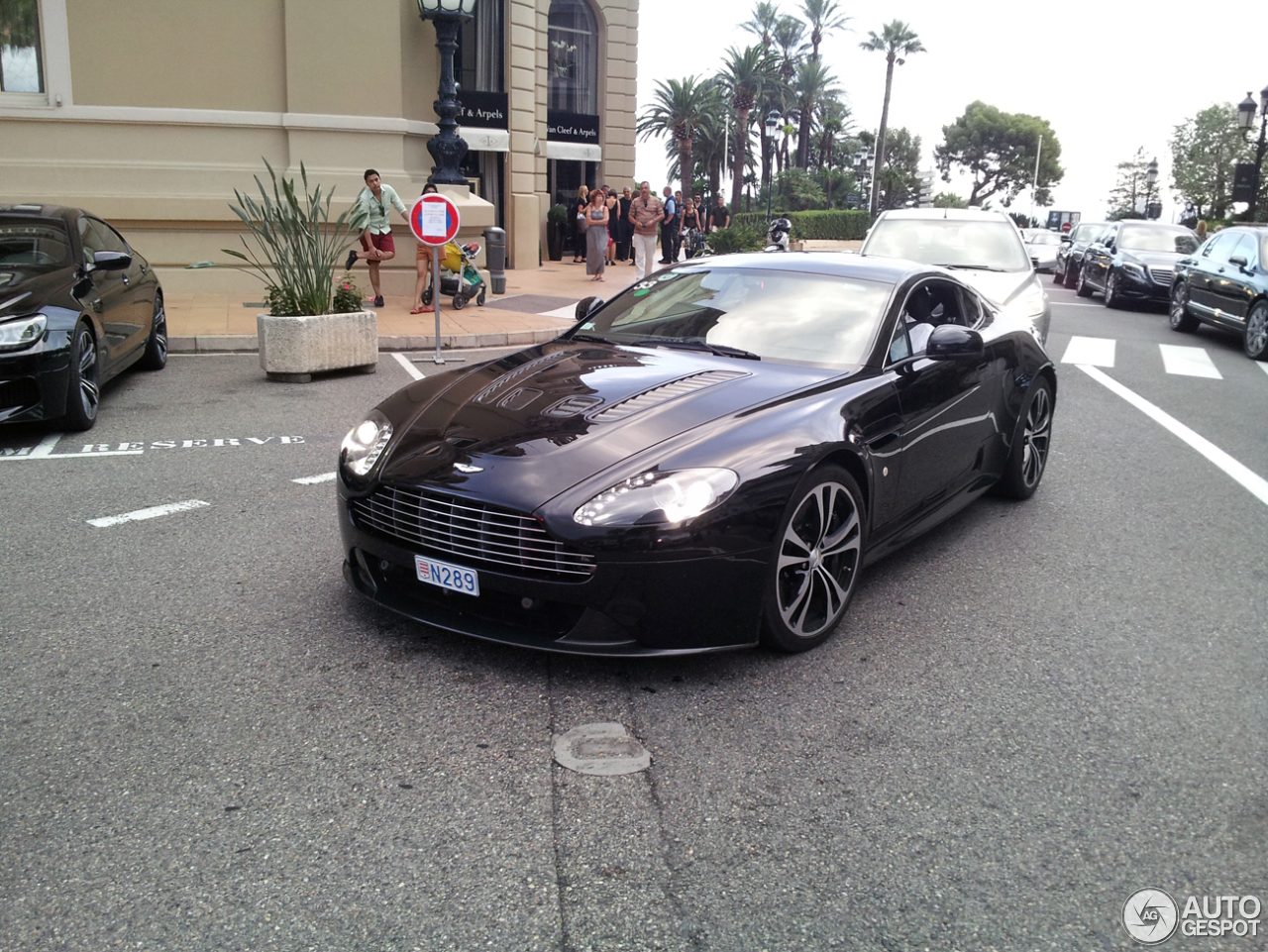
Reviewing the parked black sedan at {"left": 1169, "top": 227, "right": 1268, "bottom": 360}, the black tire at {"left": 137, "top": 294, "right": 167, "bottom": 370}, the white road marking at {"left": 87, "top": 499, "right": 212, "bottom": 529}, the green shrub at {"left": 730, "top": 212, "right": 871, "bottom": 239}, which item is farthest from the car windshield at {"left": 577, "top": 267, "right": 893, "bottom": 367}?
the green shrub at {"left": 730, "top": 212, "right": 871, "bottom": 239}

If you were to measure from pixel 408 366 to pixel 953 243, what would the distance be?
5.82 m

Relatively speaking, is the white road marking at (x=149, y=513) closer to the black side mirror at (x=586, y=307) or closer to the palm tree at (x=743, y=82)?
the black side mirror at (x=586, y=307)

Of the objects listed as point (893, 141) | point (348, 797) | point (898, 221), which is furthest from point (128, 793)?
point (893, 141)

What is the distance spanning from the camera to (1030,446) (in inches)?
247

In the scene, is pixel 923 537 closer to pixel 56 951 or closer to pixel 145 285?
pixel 56 951

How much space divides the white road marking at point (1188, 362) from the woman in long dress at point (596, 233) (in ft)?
34.6

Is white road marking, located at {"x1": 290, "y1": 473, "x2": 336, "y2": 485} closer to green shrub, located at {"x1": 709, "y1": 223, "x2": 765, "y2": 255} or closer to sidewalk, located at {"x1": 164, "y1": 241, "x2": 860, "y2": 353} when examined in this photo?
sidewalk, located at {"x1": 164, "y1": 241, "x2": 860, "y2": 353}

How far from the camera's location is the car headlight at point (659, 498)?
3555 millimetres

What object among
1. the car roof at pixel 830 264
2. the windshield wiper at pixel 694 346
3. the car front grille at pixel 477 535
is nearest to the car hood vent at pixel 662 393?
the windshield wiper at pixel 694 346

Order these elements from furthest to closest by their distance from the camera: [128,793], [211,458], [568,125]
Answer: [568,125] → [211,458] → [128,793]

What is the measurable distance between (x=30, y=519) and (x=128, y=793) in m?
3.11

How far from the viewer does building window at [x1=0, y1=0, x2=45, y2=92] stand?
50.9ft

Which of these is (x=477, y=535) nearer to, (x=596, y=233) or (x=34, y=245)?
(x=34, y=245)

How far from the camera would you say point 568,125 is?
32.7 metres
